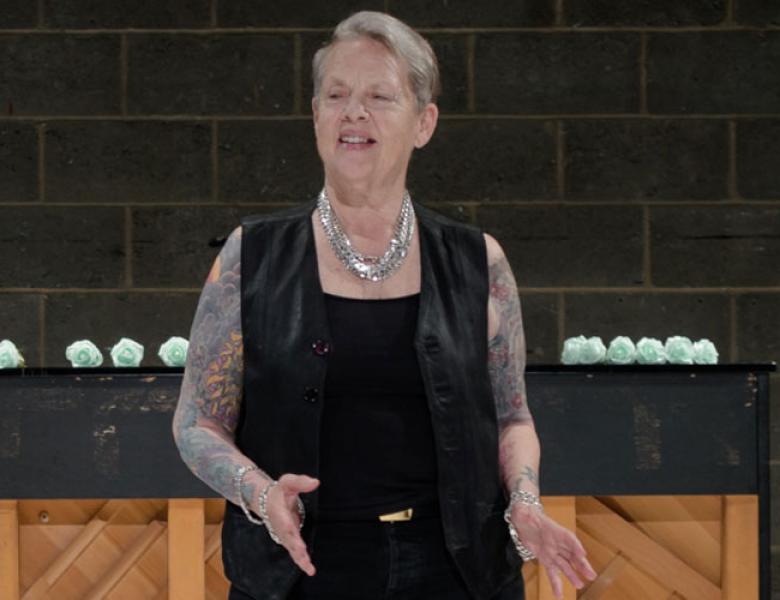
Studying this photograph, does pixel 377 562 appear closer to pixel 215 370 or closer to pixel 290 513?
pixel 290 513

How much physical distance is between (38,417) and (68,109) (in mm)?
1845

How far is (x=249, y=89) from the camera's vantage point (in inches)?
176

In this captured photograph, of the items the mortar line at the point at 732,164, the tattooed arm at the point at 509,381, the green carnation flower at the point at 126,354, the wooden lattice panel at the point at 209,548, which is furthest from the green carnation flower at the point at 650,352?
the tattooed arm at the point at 509,381

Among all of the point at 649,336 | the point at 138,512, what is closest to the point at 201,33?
the point at 649,336

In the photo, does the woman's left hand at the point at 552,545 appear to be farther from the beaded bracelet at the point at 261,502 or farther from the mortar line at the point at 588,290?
the mortar line at the point at 588,290

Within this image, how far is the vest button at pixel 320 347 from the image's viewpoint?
1.50 meters

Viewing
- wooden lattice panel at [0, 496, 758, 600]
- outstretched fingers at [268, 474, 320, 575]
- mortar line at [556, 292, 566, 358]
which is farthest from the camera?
mortar line at [556, 292, 566, 358]

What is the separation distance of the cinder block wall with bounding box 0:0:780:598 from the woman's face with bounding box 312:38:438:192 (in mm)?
2900

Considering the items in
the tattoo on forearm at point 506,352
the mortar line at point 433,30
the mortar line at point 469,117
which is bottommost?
the tattoo on forearm at point 506,352

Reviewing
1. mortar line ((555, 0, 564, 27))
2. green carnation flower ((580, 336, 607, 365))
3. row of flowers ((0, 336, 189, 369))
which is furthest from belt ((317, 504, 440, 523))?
mortar line ((555, 0, 564, 27))

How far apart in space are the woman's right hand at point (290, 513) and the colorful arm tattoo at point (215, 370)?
0.14 metres

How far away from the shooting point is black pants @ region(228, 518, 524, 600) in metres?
1.50

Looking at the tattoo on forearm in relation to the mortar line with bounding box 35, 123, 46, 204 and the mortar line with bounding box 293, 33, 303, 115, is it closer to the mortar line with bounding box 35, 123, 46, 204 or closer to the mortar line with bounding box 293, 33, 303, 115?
the mortar line with bounding box 293, 33, 303, 115

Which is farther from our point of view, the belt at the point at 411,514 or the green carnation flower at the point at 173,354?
the green carnation flower at the point at 173,354
